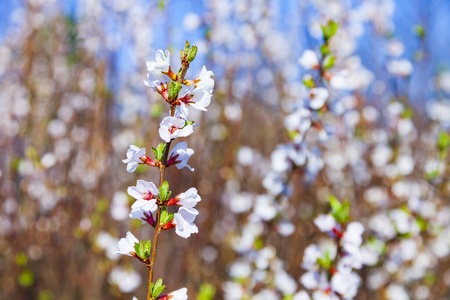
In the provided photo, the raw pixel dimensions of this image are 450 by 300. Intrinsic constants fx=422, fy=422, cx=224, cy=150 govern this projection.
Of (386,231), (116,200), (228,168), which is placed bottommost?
(386,231)

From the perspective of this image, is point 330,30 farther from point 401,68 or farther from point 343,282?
point 401,68

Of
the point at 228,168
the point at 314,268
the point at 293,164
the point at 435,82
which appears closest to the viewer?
the point at 314,268

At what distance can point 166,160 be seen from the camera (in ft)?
3.05

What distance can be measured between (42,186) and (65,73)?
2.19 meters

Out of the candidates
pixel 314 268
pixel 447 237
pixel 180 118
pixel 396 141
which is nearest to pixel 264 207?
pixel 314 268

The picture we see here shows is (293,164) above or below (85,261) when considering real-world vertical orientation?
above

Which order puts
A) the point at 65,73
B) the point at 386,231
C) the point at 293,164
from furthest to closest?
the point at 65,73, the point at 386,231, the point at 293,164

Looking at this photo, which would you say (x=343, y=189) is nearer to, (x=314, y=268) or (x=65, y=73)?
(x=314, y=268)

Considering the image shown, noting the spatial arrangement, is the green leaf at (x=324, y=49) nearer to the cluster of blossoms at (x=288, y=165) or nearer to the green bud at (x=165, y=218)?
the cluster of blossoms at (x=288, y=165)

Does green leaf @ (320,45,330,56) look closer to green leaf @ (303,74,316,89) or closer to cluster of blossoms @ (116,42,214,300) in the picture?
green leaf @ (303,74,316,89)

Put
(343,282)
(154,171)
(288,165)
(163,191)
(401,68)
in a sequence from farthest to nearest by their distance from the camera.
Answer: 1. (154,171)
2. (401,68)
3. (288,165)
4. (343,282)
5. (163,191)

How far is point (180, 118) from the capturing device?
95cm

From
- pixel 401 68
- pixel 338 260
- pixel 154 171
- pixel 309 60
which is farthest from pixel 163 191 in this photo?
pixel 154 171

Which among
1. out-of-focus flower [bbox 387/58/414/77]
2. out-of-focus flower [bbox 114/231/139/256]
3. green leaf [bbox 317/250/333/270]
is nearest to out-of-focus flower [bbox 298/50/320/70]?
green leaf [bbox 317/250/333/270]
